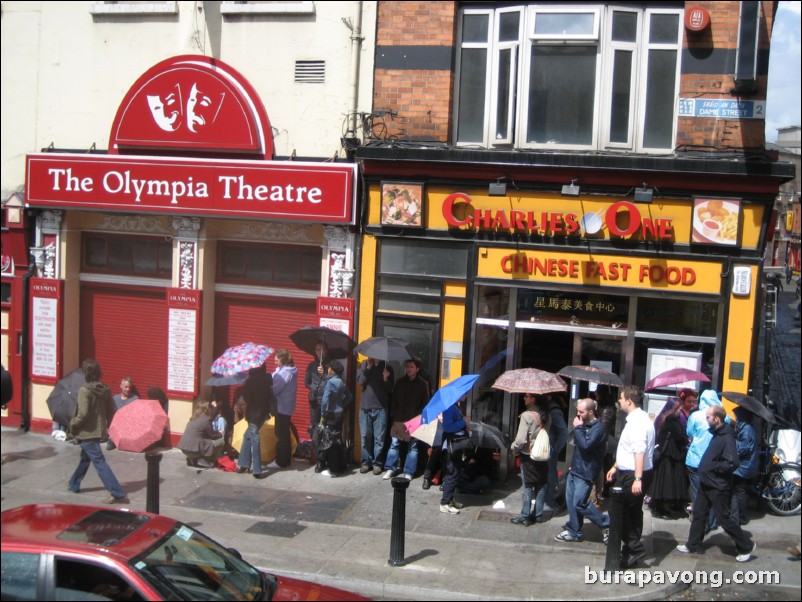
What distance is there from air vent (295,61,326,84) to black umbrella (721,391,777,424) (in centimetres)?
738

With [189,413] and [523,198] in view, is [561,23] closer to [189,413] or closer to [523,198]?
[523,198]

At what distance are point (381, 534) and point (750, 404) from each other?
15.3 feet

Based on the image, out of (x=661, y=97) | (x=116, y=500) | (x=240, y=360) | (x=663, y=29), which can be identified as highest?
(x=663, y=29)

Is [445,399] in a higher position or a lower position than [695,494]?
higher

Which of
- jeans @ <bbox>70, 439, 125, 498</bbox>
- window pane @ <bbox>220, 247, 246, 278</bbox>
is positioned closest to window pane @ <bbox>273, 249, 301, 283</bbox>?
window pane @ <bbox>220, 247, 246, 278</bbox>

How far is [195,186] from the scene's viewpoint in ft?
42.8

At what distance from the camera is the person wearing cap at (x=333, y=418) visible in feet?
38.8

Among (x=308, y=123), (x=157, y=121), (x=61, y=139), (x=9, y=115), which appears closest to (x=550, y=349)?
(x=308, y=123)

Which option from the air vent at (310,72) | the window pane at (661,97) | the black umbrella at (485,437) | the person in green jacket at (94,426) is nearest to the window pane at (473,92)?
the air vent at (310,72)

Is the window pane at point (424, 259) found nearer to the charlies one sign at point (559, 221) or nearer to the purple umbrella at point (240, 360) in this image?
the charlies one sign at point (559, 221)

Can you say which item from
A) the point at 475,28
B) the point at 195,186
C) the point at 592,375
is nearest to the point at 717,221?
the point at 592,375

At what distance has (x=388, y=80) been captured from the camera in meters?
12.6

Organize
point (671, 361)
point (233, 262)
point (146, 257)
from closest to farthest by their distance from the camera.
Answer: point (671, 361) → point (233, 262) → point (146, 257)

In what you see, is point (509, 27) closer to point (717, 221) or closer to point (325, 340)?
point (717, 221)
